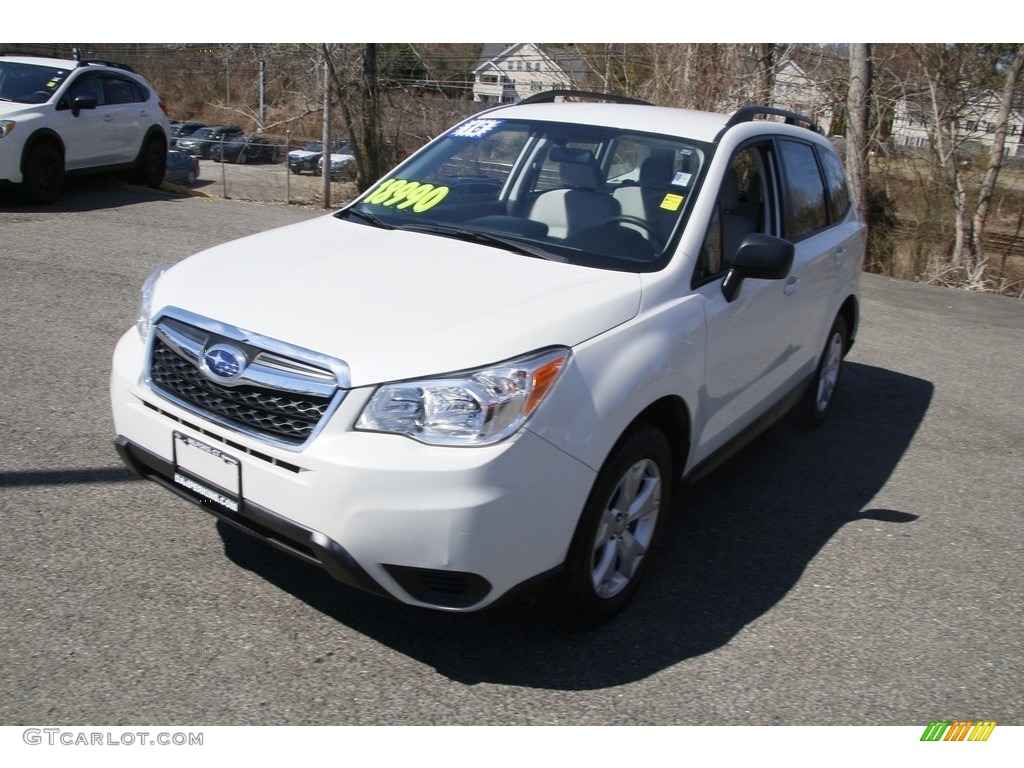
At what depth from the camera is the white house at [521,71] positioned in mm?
16781

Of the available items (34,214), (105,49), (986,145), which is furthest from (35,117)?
(105,49)

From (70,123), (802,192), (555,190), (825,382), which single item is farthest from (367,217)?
(70,123)

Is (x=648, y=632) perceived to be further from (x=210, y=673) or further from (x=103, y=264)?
(x=103, y=264)

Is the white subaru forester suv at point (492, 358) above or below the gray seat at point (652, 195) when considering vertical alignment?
below

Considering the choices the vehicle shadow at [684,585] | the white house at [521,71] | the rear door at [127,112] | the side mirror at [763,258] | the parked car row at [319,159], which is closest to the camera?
the vehicle shadow at [684,585]

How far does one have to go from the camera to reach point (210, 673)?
3113 millimetres

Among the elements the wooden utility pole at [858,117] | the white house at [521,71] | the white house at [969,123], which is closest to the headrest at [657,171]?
the wooden utility pole at [858,117]

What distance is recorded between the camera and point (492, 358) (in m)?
2.97

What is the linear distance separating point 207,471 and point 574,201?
2008 mm

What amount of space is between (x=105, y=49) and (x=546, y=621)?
1129 inches

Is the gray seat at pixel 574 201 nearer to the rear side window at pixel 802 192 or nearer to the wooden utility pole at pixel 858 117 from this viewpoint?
the rear side window at pixel 802 192

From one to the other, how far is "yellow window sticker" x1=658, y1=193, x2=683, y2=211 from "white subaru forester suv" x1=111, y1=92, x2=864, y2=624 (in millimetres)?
13
